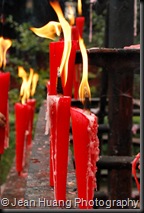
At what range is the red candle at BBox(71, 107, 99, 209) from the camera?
4.28ft

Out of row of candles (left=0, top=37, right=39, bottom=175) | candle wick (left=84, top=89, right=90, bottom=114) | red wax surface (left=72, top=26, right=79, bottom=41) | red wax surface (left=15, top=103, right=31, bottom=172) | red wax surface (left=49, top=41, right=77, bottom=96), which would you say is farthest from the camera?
red wax surface (left=15, top=103, right=31, bottom=172)

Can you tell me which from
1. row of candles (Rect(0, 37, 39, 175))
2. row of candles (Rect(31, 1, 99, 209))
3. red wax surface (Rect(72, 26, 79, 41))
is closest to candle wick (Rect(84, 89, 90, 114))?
row of candles (Rect(31, 1, 99, 209))

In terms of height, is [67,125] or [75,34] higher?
[75,34]

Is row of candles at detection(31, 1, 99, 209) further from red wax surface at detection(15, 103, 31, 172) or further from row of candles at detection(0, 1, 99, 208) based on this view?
red wax surface at detection(15, 103, 31, 172)

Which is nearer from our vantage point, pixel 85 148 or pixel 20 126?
pixel 85 148

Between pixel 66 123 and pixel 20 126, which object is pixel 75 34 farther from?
pixel 66 123

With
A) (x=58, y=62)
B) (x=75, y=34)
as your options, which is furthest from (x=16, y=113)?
(x=58, y=62)

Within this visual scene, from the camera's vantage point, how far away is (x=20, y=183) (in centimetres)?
377

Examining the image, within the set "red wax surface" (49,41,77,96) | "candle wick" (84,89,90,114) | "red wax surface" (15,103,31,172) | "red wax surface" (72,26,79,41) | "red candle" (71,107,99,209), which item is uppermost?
"red wax surface" (72,26,79,41)

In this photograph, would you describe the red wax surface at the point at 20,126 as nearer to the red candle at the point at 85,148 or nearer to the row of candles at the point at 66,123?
the row of candles at the point at 66,123

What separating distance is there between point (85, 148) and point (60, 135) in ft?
0.61

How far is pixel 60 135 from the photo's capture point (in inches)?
58.4

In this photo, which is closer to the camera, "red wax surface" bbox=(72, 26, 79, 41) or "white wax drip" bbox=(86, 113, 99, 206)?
"white wax drip" bbox=(86, 113, 99, 206)

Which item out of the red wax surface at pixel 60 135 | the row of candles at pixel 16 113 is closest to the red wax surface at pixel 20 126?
the row of candles at pixel 16 113
